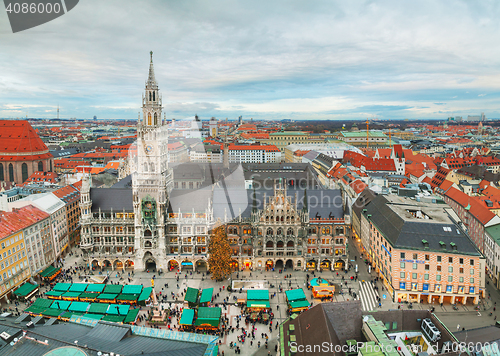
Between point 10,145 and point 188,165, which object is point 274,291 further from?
point 10,145

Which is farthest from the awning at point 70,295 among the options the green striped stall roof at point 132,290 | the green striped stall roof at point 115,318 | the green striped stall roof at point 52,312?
the green striped stall roof at point 115,318

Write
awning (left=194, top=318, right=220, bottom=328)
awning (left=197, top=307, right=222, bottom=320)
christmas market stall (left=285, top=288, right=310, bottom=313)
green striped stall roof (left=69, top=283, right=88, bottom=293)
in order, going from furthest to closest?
green striped stall roof (left=69, top=283, right=88, bottom=293)
christmas market stall (left=285, top=288, right=310, bottom=313)
awning (left=197, top=307, right=222, bottom=320)
awning (left=194, top=318, right=220, bottom=328)

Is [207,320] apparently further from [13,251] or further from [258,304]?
[13,251]

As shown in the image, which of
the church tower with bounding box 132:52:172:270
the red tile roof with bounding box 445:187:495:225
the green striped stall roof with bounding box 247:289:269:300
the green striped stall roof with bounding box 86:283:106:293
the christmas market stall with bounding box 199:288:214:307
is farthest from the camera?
the red tile roof with bounding box 445:187:495:225

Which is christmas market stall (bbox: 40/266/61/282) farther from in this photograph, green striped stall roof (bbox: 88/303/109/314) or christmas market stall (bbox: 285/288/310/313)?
christmas market stall (bbox: 285/288/310/313)

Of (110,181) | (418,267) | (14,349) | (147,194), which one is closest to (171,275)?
(147,194)

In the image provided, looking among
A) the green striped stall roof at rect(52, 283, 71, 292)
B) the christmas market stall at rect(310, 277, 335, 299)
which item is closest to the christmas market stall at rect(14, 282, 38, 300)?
the green striped stall roof at rect(52, 283, 71, 292)
